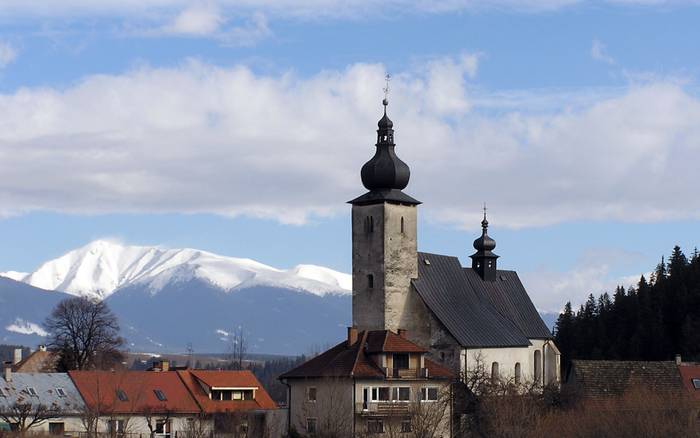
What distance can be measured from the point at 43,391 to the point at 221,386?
1084 centimetres

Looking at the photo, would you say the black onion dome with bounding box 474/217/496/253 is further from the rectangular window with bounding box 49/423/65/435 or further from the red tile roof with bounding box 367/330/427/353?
the rectangular window with bounding box 49/423/65/435

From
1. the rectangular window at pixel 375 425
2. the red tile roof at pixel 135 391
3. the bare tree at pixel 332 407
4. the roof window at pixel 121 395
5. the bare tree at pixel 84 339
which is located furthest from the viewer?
the bare tree at pixel 84 339

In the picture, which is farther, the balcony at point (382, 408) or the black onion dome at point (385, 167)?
the black onion dome at point (385, 167)

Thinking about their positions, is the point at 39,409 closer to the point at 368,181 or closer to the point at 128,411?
the point at 128,411

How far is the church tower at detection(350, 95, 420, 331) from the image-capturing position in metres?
89.1

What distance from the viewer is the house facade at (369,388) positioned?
80812 millimetres

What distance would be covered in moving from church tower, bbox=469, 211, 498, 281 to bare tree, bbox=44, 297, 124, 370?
29365mm

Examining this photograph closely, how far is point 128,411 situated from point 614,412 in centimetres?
2756

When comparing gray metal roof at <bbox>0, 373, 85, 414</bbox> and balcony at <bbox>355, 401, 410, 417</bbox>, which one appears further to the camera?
gray metal roof at <bbox>0, 373, 85, 414</bbox>

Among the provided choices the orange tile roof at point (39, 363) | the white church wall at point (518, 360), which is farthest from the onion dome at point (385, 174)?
the orange tile roof at point (39, 363)

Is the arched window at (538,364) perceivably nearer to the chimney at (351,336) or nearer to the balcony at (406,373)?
the balcony at (406,373)

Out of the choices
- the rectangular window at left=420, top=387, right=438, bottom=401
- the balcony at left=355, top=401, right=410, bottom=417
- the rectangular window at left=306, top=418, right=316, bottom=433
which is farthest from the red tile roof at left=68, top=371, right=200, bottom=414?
the rectangular window at left=420, top=387, right=438, bottom=401

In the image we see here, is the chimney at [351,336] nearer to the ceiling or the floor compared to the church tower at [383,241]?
nearer to the floor

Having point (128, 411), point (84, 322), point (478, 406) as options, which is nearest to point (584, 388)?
point (478, 406)
